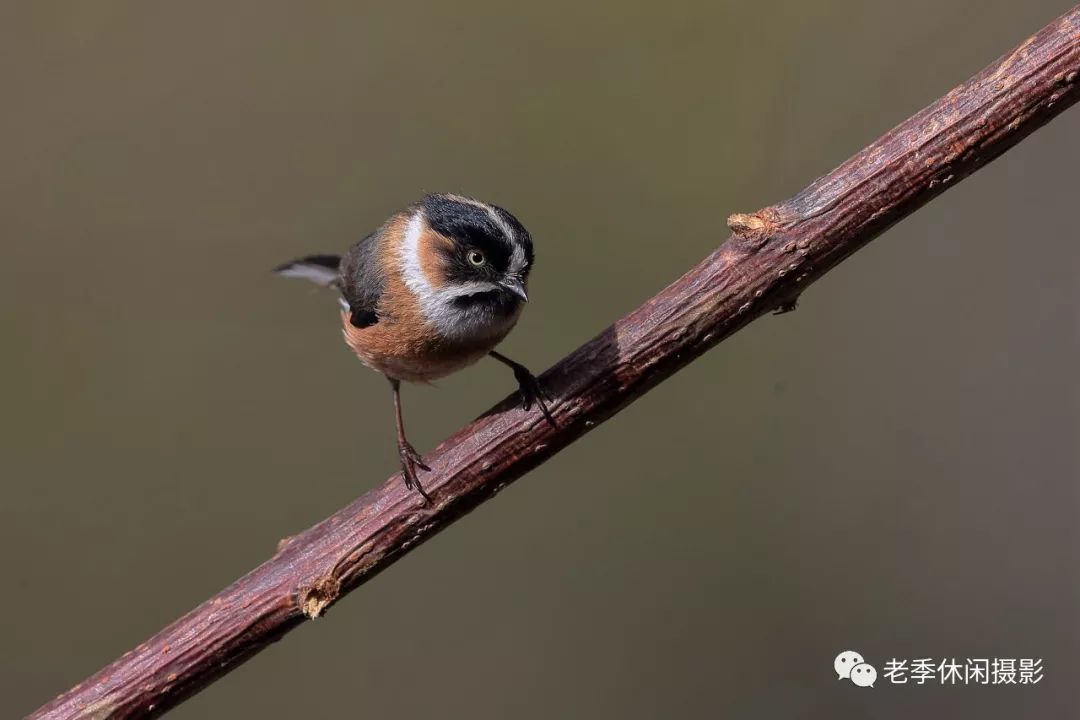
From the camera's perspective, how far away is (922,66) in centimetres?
567

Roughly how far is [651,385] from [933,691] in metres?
2.76

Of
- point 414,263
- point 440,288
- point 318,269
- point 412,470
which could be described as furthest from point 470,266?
point 318,269

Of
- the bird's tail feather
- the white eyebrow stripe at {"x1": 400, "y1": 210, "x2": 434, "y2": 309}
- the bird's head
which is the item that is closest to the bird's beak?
→ the bird's head

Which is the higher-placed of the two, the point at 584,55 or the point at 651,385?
the point at 584,55

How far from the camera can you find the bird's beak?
120 inches

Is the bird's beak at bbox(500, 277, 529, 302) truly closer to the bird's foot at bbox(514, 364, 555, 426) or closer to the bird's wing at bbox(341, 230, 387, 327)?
the bird's foot at bbox(514, 364, 555, 426)

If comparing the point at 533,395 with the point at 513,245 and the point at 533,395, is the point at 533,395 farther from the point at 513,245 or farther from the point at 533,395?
the point at 513,245

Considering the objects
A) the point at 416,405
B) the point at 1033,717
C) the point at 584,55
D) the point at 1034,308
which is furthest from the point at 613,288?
the point at 1033,717

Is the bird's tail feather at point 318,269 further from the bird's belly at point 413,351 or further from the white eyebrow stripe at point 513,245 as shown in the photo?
the white eyebrow stripe at point 513,245

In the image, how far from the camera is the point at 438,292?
322cm

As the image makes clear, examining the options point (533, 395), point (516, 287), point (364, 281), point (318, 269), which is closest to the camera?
point (533, 395)

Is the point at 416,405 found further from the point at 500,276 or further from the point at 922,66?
the point at 922,66

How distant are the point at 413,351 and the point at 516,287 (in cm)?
45

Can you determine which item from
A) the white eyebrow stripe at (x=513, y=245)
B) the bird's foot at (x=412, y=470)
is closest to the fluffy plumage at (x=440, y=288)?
the white eyebrow stripe at (x=513, y=245)
